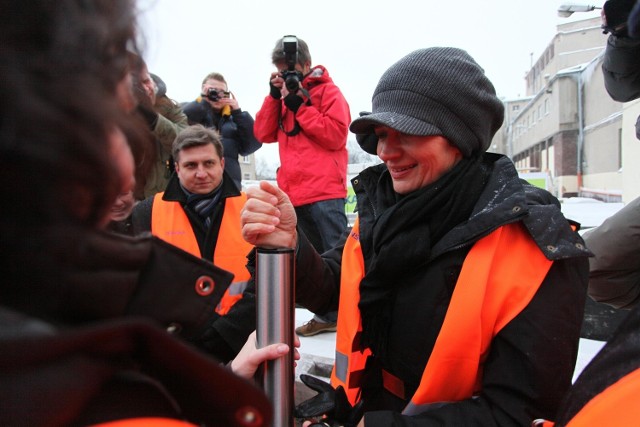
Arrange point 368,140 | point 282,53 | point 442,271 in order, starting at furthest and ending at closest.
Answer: point 282,53 → point 368,140 → point 442,271

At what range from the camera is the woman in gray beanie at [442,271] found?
4.19 ft

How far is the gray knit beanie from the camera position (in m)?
1.51

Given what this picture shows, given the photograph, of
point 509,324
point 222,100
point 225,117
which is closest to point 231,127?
point 225,117

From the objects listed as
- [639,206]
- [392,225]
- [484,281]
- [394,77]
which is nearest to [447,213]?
[392,225]

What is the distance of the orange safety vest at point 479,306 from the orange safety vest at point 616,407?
2.18ft

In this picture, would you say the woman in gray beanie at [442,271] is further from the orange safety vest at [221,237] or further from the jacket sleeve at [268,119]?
the jacket sleeve at [268,119]

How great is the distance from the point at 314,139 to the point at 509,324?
259 cm

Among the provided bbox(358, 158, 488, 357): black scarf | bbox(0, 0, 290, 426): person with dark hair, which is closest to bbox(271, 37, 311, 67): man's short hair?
bbox(358, 158, 488, 357): black scarf

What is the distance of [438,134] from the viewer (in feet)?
5.08

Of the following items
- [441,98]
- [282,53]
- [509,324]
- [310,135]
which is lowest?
[509,324]

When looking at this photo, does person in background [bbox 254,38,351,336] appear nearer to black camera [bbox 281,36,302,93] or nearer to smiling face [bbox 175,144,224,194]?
black camera [bbox 281,36,302,93]

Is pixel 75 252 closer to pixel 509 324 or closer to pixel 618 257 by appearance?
pixel 509 324

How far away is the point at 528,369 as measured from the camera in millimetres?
1246

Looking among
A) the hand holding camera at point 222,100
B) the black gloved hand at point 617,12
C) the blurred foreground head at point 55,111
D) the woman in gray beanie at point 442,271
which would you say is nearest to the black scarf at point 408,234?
the woman in gray beanie at point 442,271
